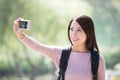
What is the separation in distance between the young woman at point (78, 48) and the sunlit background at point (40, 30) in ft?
6.65

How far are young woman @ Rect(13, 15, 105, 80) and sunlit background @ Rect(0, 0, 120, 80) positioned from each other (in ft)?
6.65

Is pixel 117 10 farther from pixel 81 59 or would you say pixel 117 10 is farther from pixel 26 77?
pixel 81 59

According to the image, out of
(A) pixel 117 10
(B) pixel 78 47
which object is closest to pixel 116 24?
(A) pixel 117 10

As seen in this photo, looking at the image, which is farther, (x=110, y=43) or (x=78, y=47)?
(x=110, y=43)

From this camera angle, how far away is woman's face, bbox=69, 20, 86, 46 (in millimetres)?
1229

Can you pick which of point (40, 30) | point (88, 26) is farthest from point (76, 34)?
point (40, 30)

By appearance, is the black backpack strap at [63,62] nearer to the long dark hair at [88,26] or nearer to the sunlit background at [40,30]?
the long dark hair at [88,26]

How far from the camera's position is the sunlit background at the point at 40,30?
3268 millimetres

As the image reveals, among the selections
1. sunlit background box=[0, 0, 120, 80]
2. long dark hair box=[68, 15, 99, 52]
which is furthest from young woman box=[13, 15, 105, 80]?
sunlit background box=[0, 0, 120, 80]

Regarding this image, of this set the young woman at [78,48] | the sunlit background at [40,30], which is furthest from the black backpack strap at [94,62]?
the sunlit background at [40,30]

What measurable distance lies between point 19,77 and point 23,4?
77cm

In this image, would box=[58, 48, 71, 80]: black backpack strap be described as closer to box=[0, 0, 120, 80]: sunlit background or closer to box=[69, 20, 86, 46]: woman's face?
box=[69, 20, 86, 46]: woman's face

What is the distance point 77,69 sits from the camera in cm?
122

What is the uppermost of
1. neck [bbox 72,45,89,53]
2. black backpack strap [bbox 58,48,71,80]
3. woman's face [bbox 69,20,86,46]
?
woman's face [bbox 69,20,86,46]
